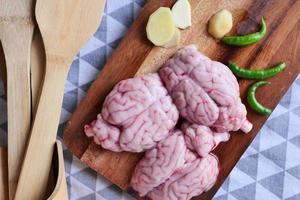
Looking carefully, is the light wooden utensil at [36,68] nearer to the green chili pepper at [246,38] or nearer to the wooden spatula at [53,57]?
the wooden spatula at [53,57]

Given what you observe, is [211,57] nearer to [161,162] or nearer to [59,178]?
[161,162]

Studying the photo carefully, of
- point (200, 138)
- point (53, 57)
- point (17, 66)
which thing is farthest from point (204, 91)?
point (17, 66)

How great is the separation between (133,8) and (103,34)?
0.13m

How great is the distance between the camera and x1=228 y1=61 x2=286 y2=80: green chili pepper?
5.51ft

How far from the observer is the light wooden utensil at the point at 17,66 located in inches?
63.3

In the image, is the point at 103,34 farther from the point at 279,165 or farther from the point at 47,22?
the point at 279,165

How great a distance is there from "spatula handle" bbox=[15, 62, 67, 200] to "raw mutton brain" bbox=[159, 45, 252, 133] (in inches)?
13.0

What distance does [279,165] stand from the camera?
176 centimetres

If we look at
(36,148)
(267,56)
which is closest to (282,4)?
(267,56)

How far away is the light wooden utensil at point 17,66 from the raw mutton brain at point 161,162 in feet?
1.23

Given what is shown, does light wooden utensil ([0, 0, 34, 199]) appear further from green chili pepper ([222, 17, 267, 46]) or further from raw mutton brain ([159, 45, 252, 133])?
green chili pepper ([222, 17, 267, 46])

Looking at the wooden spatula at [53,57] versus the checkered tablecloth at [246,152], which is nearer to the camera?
the wooden spatula at [53,57]

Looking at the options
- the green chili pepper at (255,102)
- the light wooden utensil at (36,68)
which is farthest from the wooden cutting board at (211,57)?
the light wooden utensil at (36,68)

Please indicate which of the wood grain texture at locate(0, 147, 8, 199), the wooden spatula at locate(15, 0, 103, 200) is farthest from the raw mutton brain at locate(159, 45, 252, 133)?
the wood grain texture at locate(0, 147, 8, 199)
